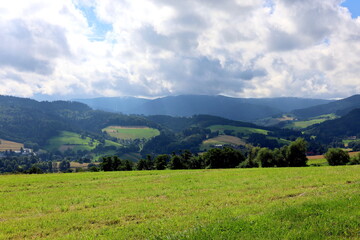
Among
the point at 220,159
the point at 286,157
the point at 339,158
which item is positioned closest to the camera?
the point at 286,157

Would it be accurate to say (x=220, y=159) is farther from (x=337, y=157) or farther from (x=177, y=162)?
(x=337, y=157)

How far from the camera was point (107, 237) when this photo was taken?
13.5m

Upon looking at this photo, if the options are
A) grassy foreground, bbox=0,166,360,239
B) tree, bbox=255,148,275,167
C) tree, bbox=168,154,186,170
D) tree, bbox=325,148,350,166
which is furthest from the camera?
tree, bbox=168,154,186,170

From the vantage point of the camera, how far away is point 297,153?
97.1 metres

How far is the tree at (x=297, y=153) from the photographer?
3789 inches

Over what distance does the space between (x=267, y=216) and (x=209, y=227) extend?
11.5ft

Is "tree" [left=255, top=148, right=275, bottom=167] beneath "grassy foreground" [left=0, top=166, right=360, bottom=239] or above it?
beneath

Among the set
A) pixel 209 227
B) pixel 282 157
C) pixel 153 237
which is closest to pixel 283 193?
pixel 209 227

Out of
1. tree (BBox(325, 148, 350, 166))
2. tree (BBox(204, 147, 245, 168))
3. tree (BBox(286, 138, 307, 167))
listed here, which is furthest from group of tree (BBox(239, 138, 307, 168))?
tree (BBox(325, 148, 350, 166))

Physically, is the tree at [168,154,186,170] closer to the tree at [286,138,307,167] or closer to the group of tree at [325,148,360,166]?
the tree at [286,138,307,167]

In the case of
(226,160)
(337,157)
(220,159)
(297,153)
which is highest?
(297,153)

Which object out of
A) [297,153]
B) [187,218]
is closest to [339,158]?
[297,153]

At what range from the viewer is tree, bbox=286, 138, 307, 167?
316 feet

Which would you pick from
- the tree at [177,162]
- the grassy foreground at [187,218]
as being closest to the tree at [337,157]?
the tree at [177,162]
